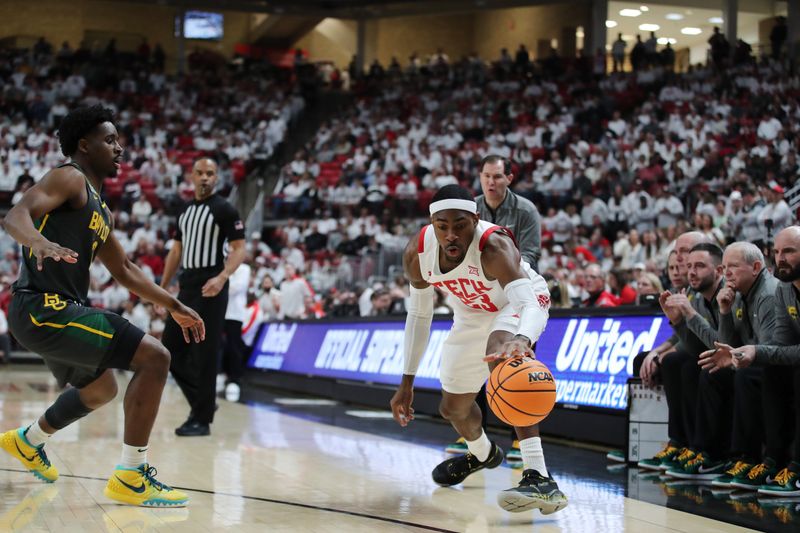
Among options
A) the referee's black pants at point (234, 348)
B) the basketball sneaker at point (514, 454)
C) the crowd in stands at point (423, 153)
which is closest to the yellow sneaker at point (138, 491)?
the basketball sneaker at point (514, 454)

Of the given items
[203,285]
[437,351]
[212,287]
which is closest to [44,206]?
[212,287]

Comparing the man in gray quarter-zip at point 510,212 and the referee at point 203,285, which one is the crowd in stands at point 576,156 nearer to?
the man in gray quarter-zip at point 510,212

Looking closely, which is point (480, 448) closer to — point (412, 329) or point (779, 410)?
point (412, 329)

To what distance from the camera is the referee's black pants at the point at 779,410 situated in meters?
5.76

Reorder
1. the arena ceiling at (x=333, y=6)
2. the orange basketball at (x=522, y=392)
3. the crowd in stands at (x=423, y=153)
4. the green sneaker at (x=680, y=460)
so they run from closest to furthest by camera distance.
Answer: the orange basketball at (x=522, y=392)
the green sneaker at (x=680, y=460)
the crowd in stands at (x=423, y=153)
the arena ceiling at (x=333, y=6)

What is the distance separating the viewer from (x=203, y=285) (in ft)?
27.4

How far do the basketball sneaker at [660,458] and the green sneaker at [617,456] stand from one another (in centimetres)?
18

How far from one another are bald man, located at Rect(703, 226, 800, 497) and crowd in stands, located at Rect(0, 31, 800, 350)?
10.2 ft

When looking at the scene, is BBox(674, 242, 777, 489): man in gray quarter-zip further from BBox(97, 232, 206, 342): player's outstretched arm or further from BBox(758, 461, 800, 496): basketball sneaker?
BBox(97, 232, 206, 342): player's outstretched arm

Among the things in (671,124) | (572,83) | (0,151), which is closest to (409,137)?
(572,83)

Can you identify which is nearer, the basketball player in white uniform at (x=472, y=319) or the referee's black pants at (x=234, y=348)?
the basketball player in white uniform at (x=472, y=319)

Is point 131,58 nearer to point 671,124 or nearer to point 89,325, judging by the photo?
point 671,124

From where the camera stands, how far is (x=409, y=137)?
27.6m

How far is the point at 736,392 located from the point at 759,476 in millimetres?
567
